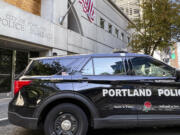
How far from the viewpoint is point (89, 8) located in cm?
1470

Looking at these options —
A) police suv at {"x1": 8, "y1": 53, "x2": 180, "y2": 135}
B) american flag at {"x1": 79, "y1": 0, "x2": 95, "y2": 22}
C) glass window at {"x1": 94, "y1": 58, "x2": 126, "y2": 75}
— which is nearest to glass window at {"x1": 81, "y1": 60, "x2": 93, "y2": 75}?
police suv at {"x1": 8, "y1": 53, "x2": 180, "y2": 135}

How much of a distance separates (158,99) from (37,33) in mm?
7561

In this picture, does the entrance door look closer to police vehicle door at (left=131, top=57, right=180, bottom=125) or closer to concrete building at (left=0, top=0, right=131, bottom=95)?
concrete building at (left=0, top=0, right=131, bottom=95)

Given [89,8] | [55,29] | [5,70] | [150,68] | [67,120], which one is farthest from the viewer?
[89,8]

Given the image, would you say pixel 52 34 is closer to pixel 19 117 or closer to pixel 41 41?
pixel 41 41

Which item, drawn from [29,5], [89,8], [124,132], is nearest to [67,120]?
[124,132]

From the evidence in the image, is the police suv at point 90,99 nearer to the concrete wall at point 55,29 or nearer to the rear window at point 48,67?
the rear window at point 48,67

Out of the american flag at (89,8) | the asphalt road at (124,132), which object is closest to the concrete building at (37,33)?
the american flag at (89,8)

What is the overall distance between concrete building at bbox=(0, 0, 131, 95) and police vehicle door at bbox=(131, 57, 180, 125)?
5.20 meters

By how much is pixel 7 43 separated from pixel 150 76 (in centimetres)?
751

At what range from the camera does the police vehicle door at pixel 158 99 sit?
3328mm

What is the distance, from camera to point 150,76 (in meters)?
3.48

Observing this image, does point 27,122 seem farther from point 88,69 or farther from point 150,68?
point 150,68

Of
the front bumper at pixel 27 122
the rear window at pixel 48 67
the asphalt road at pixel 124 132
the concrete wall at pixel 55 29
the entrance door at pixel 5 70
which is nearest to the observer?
the front bumper at pixel 27 122
